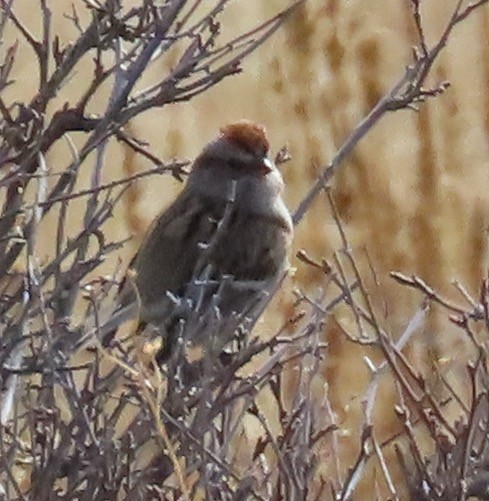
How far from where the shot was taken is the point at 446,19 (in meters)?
4.55

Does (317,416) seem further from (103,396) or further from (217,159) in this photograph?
(217,159)

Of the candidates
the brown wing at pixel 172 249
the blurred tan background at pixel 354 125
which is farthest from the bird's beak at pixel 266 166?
the blurred tan background at pixel 354 125

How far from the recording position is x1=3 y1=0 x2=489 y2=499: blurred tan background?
4.15 metres

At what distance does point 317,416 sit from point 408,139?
9.38ft

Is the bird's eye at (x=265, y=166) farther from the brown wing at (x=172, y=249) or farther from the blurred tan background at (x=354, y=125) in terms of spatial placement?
the blurred tan background at (x=354, y=125)

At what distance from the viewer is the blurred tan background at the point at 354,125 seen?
163 inches

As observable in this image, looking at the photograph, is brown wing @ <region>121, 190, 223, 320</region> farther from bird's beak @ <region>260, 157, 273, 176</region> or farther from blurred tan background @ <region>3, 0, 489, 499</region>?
blurred tan background @ <region>3, 0, 489, 499</region>

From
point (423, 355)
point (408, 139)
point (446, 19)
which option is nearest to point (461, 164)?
point (408, 139)

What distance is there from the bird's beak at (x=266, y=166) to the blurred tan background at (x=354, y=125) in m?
1.28

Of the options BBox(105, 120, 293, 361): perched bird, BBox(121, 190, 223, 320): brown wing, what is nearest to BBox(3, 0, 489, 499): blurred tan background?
BBox(105, 120, 293, 361): perched bird

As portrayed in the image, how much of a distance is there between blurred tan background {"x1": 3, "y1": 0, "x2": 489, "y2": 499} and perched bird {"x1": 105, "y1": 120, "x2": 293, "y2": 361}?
127 centimetres

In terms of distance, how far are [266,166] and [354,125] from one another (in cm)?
154

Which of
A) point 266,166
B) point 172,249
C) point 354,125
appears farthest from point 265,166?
point 354,125

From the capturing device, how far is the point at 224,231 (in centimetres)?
239
